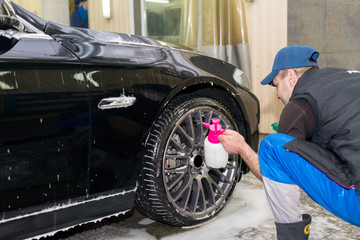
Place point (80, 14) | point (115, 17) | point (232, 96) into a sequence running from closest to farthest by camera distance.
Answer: point (232, 96) < point (115, 17) < point (80, 14)

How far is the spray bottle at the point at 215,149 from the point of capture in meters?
2.05

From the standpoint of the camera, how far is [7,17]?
1.64 meters

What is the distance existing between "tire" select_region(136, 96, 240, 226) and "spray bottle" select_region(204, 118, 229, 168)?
6.0 inches

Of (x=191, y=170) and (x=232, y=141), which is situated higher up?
(x=232, y=141)

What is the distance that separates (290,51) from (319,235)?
0.98 meters

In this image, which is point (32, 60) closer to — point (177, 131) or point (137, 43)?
point (137, 43)

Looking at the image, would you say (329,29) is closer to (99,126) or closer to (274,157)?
(274,157)

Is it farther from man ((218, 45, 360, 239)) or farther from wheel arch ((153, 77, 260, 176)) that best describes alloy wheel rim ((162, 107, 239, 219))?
man ((218, 45, 360, 239))

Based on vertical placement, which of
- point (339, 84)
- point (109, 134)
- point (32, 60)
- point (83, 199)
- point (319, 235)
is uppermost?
point (32, 60)

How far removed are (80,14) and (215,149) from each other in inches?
250

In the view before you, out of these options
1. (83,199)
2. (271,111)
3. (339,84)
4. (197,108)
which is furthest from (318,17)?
(83,199)

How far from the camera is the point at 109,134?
1.91 meters

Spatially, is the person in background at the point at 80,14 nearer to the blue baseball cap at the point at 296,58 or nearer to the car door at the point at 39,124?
the car door at the point at 39,124

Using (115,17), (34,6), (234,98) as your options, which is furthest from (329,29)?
(34,6)
